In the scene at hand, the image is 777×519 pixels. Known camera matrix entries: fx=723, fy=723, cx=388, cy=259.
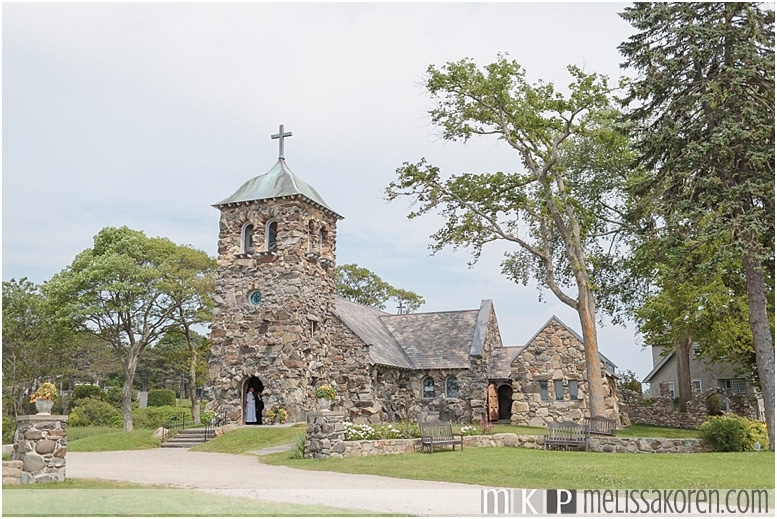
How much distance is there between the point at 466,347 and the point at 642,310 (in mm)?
7637

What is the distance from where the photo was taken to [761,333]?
1902 centimetres

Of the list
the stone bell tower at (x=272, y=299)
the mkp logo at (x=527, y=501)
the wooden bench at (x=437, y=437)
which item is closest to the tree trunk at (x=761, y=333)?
the wooden bench at (x=437, y=437)

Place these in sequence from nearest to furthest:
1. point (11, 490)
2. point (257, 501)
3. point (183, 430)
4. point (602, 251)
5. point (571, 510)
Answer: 1. point (571, 510)
2. point (257, 501)
3. point (11, 490)
4. point (183, 430)
5. point (602, 251)

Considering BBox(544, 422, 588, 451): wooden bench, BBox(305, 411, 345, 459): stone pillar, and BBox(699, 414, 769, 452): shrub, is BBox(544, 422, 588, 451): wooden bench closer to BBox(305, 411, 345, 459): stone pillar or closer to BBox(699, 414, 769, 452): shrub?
BBox(699, 414, 769, 452): shrub

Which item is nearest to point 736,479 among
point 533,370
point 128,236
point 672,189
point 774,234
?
point 774,234

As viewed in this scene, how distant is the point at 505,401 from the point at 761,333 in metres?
18.2

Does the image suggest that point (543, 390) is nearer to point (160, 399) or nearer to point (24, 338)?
point (160, 399)

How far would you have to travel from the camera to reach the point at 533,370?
30656 mm

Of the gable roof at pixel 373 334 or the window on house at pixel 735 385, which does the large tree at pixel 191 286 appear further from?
the window on house at pixel 735 385

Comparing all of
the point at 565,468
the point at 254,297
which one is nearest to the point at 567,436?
the point at 565,468

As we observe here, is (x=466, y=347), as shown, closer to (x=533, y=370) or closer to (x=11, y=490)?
(x=533, y=370)

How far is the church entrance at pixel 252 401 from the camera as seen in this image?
96.1 feet

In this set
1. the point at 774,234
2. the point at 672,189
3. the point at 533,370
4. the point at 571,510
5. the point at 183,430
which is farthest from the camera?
the point at 533,370

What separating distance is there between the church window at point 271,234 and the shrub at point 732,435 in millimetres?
17687
